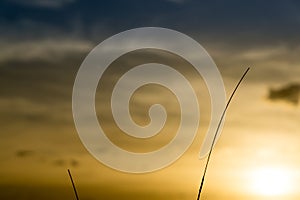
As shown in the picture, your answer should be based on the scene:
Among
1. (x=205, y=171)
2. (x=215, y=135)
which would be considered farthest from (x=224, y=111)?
(x=205, y=171)

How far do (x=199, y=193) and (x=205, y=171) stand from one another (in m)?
1.17

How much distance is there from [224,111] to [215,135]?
124 cm

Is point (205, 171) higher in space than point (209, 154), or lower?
lower

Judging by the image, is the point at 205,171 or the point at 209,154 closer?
the point at 205,171

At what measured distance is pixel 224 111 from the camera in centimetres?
1981

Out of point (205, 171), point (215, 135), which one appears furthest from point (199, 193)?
point (215, 135)

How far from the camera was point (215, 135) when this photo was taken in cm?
2027

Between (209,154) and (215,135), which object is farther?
(209,154)

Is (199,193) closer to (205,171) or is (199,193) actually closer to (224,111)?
(205,171)

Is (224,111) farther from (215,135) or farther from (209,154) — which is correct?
(209,154)

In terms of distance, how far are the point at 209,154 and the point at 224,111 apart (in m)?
3.43

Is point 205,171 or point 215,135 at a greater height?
point 215,135

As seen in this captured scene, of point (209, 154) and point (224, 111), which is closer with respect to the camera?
point (224, 111)

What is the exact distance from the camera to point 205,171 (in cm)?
2006
